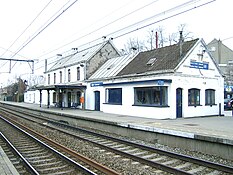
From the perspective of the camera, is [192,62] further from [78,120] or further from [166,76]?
[78,120]

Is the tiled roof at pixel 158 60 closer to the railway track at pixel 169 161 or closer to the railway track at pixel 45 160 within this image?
the railway track at pixel 169 161

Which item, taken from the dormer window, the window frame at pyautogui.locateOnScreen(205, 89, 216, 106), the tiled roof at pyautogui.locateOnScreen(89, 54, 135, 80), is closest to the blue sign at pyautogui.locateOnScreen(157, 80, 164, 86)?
the dormer window

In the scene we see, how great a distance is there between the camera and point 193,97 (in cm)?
2159

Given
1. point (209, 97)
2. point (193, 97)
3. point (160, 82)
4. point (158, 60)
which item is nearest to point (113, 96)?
point (158, 60)

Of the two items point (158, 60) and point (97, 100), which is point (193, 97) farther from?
point (97, 100)

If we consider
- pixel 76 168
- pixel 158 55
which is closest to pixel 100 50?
pixel 158 55

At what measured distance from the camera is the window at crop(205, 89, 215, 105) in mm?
22953

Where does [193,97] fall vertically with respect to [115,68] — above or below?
below

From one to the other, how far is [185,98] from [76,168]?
14.4m

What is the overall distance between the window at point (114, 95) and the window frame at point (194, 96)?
20.2 ft

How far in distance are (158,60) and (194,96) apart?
14.5 ft

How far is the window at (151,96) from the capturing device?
19.6m

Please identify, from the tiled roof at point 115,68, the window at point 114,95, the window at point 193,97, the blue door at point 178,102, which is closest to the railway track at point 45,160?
the blue door at point 178,102

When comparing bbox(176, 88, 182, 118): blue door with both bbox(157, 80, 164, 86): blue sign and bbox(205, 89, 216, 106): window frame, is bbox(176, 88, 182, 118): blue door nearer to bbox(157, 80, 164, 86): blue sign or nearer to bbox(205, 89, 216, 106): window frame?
bbox(157, 80, 164, 86): blue sign
